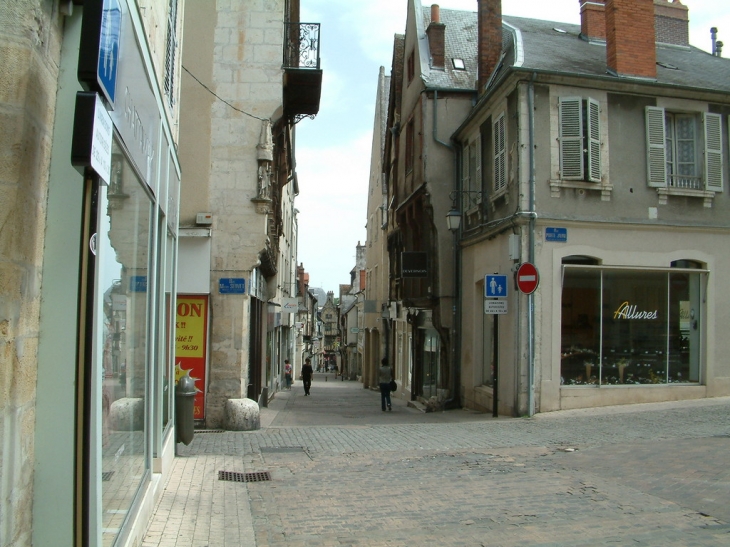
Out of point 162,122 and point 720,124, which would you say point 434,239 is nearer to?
point 720,124

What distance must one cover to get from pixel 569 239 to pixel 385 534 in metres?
9.70

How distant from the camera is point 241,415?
13156 millimetres

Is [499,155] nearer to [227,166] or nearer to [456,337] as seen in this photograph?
[456,337]

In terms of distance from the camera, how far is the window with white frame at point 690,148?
1503cm

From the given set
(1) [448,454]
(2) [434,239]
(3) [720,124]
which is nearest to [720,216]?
(3) [720,124]

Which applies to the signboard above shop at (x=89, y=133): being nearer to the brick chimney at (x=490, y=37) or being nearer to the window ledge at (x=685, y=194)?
the window ledge at (x=685, y=194)

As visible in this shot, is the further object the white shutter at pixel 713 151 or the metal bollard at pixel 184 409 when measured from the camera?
the white shutter at pixel 713 151

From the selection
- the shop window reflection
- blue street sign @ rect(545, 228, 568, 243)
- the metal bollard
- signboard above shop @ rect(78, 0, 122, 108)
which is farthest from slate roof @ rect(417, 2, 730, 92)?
signboard above shop @ rect(78, 0, 122, 108)

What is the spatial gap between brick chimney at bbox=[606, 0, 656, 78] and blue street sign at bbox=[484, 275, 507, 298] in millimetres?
5426

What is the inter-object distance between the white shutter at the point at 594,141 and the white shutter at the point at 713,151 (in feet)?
8.70

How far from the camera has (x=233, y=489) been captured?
25.6 feet

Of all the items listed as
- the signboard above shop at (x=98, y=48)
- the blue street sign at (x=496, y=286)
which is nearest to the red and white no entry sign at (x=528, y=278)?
the blue street sign at (x=496, y=286)

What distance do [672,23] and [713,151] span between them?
7.68m

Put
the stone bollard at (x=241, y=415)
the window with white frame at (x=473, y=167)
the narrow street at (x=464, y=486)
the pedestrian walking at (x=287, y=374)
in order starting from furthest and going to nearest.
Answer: the pedestrian walking at (x=287, y=374) → the window with white frame at (x=473, y=167) → the stone bollard at (x=241, y=415) → the narrow street at (x=464, y=486)
